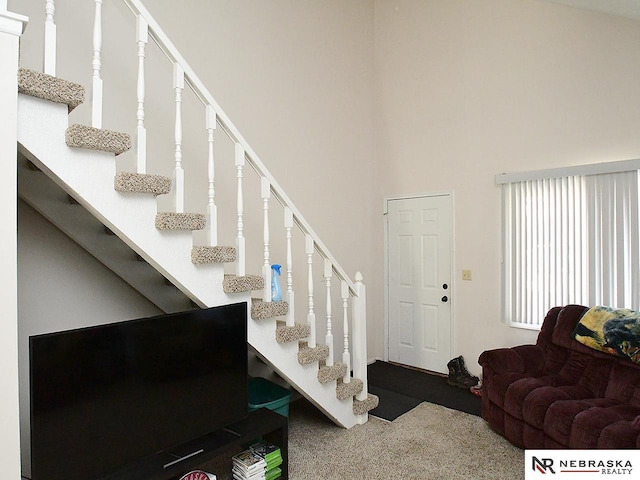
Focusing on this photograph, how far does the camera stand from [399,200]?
4594 millimetres

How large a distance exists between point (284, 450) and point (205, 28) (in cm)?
308

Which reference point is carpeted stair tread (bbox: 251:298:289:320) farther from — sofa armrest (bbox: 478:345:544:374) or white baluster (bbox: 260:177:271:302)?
sofa armrest (bbox: 478:345:544:374)

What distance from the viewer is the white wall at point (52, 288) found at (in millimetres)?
2240

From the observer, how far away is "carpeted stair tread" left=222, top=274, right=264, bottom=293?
2229 mm

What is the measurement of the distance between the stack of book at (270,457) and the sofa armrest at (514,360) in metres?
1.63

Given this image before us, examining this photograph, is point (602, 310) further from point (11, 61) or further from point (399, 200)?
point (11, 61)

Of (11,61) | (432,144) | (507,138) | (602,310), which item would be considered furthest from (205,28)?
(602,310)

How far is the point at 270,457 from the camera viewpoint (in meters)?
2.30

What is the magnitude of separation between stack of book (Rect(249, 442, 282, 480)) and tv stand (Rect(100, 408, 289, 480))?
0.04 metres

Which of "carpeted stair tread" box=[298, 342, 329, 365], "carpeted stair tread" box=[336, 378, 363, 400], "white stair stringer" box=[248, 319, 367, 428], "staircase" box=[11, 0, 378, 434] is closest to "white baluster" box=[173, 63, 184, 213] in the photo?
"staircase" box=[11, 0, 378, 434]

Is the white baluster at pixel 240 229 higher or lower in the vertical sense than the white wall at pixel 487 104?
lower

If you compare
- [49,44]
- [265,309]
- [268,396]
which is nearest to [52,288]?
[265,309]

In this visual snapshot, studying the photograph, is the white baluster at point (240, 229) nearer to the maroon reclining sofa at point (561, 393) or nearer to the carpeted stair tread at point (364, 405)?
the carpeted stair tread at point (364, 405)

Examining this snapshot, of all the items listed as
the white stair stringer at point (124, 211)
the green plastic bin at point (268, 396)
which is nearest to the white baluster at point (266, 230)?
the white stair stringer at point (124, 211)
